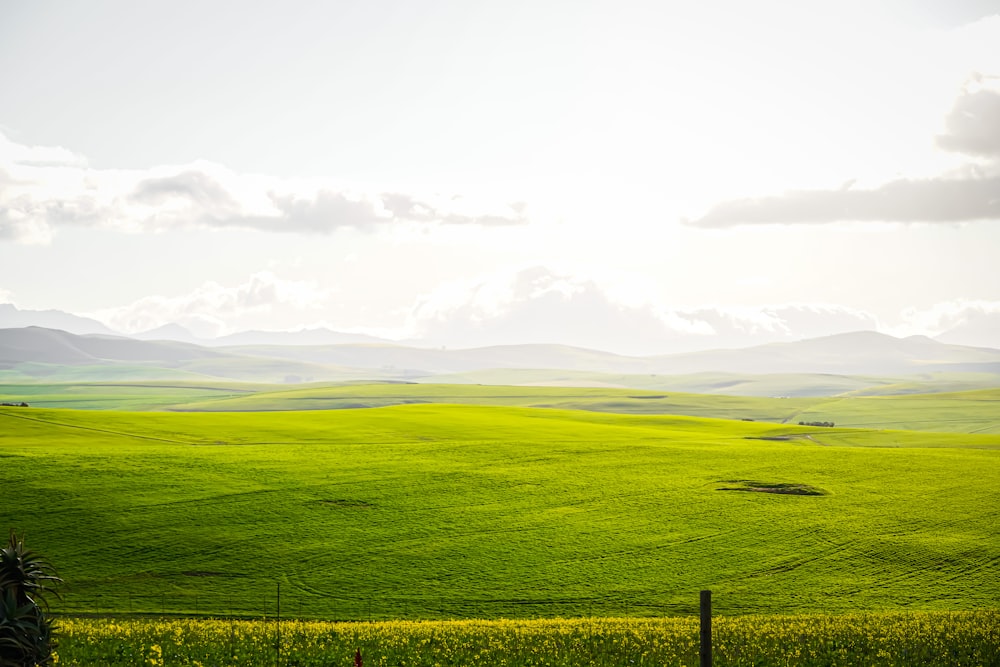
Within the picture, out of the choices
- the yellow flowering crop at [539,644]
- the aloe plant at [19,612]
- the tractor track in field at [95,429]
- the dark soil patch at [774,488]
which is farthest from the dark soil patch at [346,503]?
the aloe plant at [19,612]

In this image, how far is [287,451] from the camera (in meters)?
63.1

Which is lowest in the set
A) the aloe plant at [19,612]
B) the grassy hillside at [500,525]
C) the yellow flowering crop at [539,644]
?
the grassy hillside at [500,525]

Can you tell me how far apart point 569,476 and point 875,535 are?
19.7 m

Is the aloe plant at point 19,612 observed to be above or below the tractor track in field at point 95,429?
above

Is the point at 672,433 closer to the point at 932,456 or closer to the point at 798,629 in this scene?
the point at 932,456

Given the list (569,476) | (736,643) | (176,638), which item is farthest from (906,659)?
(569,476)

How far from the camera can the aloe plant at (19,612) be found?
30.2 ft

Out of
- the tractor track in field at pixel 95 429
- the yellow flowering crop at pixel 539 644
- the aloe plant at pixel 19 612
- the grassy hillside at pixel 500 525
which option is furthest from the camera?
the tractor track in field at pixel 95 429

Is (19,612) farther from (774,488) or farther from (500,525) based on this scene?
(774,488)

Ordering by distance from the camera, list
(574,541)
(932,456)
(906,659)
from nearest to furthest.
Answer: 1. (906,659)
2. (574,541)
3. (932,456)

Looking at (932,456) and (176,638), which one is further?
(932,456)

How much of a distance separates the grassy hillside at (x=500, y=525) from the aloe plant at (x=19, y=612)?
2271cm

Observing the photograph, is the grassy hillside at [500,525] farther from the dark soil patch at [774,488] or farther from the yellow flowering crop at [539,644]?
the yellow flowering crop at [539,644]

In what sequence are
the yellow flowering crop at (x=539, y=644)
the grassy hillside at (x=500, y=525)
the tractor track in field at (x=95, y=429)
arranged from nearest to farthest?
the yellow flowering crop at (x=539, y=644) < the grassy hillside at (x=500, y=525) < the tractor track in field at (x=95, y=429)
